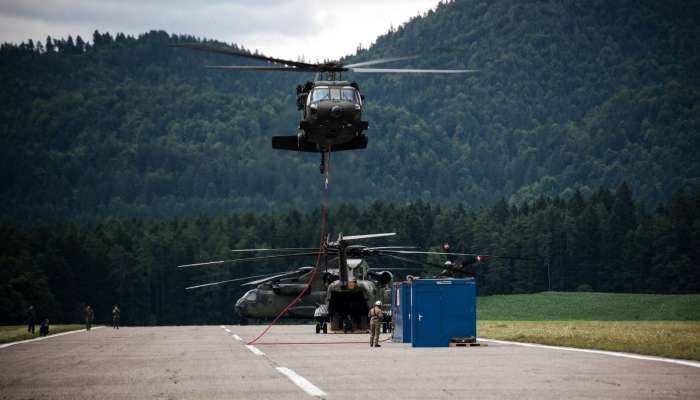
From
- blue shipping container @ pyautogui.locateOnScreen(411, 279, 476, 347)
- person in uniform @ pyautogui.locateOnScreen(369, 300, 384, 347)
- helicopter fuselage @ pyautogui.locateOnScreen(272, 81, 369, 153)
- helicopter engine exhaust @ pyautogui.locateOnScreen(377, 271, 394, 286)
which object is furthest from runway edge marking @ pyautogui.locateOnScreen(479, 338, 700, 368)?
helicopter engine exhaust @ pyautogui.locateOnScreen(377, 271, 394, 286)

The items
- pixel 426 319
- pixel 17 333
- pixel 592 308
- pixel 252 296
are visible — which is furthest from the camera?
pixel 592 308

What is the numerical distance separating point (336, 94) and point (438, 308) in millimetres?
7971

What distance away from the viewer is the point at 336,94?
3719cm

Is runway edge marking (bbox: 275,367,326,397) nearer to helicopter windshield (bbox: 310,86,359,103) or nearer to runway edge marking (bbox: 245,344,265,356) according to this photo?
runway edge marking (bbox: 245,344,265,356)

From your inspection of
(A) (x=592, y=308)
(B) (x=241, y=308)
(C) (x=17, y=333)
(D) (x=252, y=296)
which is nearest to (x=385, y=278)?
(C) (x=17, y=333)

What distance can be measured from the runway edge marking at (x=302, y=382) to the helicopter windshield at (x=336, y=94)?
13.9 meters

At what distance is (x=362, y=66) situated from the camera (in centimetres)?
3816

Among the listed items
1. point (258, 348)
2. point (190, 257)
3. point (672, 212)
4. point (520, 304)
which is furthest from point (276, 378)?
point (190, 257)

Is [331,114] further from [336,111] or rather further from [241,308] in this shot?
[241,308]

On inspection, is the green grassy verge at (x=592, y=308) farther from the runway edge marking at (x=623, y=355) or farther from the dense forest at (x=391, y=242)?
the runway edge marking at (x=623, y=355)

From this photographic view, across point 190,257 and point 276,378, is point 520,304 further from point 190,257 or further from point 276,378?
point 276,378

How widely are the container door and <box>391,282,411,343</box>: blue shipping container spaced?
212 centimetres

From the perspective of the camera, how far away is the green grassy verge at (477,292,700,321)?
107062mm

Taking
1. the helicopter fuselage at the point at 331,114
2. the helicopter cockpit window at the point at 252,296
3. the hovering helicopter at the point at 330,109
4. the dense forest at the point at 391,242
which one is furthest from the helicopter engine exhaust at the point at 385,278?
the dense forest at the point at 391,242
